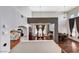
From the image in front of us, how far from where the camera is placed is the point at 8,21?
9.08 ft

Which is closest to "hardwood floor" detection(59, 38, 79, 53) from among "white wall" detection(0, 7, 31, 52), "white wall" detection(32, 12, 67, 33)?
"white wall" detection(32, 12, 67, 33)

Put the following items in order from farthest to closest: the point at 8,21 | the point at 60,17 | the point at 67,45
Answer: the point at 67,45
the point at 60,17
the point at 8,21

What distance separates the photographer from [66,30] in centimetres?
378

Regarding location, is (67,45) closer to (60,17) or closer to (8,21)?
(60,17)

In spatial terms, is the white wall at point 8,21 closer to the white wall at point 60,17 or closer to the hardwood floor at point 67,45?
the white wall at point 60,17

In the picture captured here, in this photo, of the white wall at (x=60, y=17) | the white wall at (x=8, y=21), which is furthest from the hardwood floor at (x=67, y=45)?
the white wall at (x=8, y=21)

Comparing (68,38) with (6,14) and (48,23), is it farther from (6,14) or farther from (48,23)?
(6,14)

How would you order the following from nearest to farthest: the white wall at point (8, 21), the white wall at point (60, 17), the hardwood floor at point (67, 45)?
1. the white wall at point (8, 21)
2. the white wall at point (60, 17)
3. the hardwood floor at point (67, 45)

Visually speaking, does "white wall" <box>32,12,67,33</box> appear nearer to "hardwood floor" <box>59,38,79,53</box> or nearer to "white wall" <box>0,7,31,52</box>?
"white wall" <box>0,7,31,52</box>

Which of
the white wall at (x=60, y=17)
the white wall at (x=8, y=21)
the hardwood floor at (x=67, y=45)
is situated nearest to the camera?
the white wall at (x=8, y=21)

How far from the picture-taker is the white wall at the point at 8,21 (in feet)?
7.85

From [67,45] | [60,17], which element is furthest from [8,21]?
[67,45]

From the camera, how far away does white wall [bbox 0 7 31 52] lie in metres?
2.39
